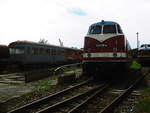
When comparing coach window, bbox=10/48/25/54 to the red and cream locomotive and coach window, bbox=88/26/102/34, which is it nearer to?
coach window, bbox=88/26/102/34

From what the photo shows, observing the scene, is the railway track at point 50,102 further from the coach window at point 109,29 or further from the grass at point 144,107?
the coach window at point 109,29

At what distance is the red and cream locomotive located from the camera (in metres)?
12.9

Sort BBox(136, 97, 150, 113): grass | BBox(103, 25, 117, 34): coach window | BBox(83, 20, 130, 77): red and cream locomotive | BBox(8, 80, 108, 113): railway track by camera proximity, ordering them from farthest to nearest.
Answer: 1. BBox(103, 25, 117, 34): coach window
2. BBox(83, 20, 130, 77): red and cream locomotive
3. BBox(8, 80, 108, 113): railway track
4. BBox(136, 97, 150, 113): grass

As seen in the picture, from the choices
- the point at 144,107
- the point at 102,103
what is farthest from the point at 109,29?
the point at 144,107

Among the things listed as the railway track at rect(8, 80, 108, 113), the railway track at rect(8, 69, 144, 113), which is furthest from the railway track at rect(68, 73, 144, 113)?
the railway track at rect(8, 80, 108, 113)

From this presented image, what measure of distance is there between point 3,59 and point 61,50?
9.08 meters

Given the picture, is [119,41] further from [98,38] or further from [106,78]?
[106,78]

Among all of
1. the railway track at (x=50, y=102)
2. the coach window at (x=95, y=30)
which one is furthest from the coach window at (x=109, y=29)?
the railway track at (x=50, y=102)

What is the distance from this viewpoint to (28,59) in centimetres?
2297

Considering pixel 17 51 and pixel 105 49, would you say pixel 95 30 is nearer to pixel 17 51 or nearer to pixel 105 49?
pixel 105 49

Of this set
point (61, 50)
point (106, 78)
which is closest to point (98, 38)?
point (106, 78)

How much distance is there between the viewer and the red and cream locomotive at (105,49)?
12.9 metres

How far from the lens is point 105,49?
13.0 m

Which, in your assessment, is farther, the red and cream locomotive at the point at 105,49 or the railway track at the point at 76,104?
the red and cream locomotive at the point at 105,49
